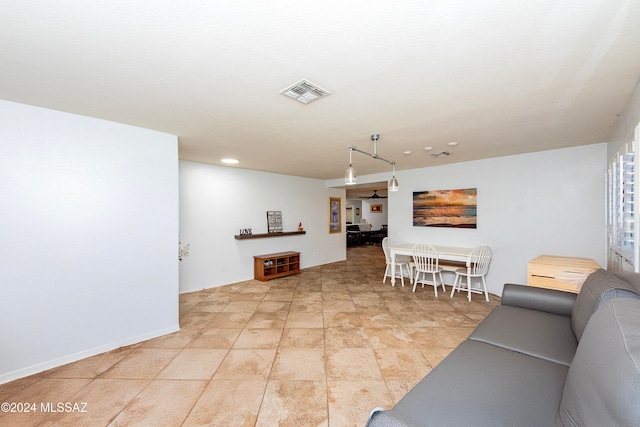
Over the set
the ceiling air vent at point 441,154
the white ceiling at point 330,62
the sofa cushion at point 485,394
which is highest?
the white ceiling at point 330,62

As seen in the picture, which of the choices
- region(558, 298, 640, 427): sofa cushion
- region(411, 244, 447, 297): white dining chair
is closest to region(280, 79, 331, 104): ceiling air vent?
region(558, 298, 640, 427): sofa cushion

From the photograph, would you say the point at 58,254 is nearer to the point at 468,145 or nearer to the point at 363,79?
the point at 363,79

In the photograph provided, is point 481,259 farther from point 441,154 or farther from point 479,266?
point 441,154

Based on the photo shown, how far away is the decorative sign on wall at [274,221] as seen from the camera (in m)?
5.73

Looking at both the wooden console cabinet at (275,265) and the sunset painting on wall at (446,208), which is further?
the wooden console cabinet at (275,265)

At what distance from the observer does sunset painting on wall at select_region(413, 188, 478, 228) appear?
181 inches

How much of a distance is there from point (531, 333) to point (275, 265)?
14.5 feet

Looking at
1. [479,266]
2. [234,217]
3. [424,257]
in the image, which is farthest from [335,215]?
[479,266]

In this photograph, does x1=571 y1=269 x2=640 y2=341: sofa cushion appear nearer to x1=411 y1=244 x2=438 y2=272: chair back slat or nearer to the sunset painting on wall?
x1=411 y1=244 x2=438 y2=272: chair back slat

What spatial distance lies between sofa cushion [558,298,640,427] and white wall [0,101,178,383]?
11.3 ft

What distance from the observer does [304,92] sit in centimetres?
194

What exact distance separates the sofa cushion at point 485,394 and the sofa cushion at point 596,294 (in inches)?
15.7

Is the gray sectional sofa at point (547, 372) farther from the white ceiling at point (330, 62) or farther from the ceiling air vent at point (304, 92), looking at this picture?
the ceiling air vent at point (304, 92)

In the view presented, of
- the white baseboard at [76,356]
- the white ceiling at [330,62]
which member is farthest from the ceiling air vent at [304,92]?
the white baseboard at [76,356]
